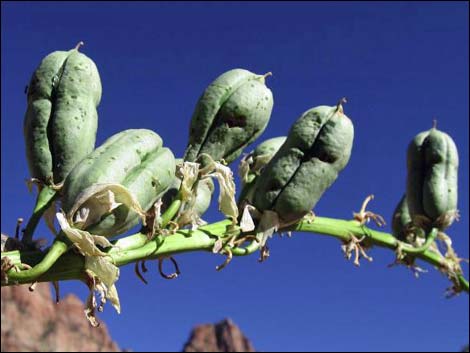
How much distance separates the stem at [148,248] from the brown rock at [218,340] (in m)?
93.3

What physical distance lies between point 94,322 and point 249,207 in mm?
749

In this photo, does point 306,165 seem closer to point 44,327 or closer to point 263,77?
point 263,77

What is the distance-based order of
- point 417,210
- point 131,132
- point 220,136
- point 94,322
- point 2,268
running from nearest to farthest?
1. point 2,268
2. point 94,322
3. point 131,132
4. point 220,136
5. point 417,210

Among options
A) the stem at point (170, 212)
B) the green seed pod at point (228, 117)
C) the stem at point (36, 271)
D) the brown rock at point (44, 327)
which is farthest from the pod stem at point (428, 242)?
the brown rock at point (44, 327)

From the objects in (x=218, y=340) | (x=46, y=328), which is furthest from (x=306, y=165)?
(x=218, y=340)

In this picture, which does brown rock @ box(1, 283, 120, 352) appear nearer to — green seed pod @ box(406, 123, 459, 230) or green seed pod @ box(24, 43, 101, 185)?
green seed pod @ box(406, 123, 459, 230)

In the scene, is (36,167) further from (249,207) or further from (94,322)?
(249,207)

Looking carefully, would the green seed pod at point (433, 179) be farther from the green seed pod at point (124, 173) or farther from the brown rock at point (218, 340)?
the brown rock at point (218, 340)

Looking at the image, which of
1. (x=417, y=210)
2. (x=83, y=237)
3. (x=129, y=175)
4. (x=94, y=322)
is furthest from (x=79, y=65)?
(x=417, y=210)

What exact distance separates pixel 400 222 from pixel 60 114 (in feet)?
6.68

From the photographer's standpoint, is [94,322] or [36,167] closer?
[94,322]

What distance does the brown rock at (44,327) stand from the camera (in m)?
78.0

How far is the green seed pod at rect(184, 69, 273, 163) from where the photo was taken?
268 cm

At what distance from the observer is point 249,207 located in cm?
268
